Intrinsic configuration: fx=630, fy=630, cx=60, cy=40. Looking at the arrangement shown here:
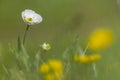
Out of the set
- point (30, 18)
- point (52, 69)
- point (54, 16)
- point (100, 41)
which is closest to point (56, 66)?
point (52, 69)

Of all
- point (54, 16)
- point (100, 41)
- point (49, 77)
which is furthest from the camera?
point (54, 16)

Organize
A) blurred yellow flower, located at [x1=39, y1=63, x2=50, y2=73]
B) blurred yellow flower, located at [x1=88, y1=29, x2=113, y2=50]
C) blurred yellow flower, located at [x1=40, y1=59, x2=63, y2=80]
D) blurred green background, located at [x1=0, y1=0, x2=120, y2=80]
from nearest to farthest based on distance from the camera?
blurred yellow flower, located at [x1=40, y1=59, x2=63, y2=80] < blurred yellow flower, located at [x1=39, y1=63, x2=50, y2=73] < blurred yellow flower, located at [x1=88, y1=29, x2=113, y2=50] < blurred green background, located at [x1=0, y1=0, x2=120, y2=80]

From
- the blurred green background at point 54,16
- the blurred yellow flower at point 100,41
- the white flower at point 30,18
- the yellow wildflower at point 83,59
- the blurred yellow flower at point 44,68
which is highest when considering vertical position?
the white flower at point 30,18

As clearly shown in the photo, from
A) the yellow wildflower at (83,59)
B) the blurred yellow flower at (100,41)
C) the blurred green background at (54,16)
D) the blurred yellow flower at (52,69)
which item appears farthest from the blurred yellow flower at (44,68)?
the blurred green background at (54,16)

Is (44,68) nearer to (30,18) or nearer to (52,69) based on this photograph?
(52,69)

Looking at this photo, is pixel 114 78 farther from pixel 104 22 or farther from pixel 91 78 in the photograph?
pixel 104 22

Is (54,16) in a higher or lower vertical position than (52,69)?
lower

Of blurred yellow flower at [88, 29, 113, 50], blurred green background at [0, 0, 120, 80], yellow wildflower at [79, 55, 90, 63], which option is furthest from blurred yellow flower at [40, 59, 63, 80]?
blurred green background at [0, 0, 120, 80]

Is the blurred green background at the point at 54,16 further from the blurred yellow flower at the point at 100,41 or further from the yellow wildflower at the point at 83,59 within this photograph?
the yellow wildflower at the point at 83,59

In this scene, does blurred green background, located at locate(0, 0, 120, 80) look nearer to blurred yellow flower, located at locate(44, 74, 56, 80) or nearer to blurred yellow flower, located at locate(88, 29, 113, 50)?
blurred yellow flower, located at locate(88, 29, 113, 50)

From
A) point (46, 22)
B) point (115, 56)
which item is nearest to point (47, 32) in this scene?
point (46, 22)

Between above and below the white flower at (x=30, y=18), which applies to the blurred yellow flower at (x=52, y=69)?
below
